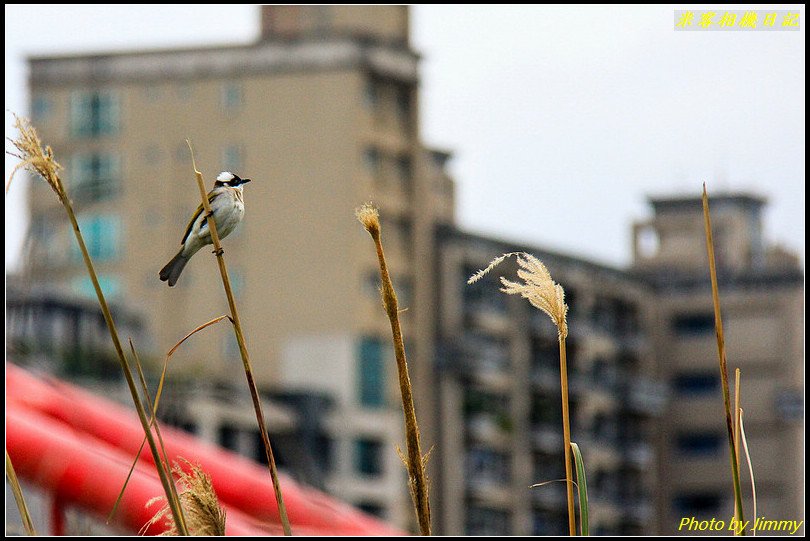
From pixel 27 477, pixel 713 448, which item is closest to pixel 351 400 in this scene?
pixel 713 448

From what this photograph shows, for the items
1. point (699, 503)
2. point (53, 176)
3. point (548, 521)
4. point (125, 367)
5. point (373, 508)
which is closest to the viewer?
point (53, 176)

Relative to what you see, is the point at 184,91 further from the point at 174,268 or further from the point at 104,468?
the point at 174,268

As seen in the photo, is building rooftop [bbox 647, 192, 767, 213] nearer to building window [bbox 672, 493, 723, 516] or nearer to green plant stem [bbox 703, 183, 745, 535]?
building window [bbox 672, 493, 723, 516]

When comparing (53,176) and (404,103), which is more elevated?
(53,176)

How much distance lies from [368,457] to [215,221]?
38.1 m

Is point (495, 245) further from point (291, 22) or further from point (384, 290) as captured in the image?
point (384, 290)

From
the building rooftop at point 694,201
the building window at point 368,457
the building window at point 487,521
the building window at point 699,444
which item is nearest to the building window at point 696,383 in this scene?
the building window at point 699,444

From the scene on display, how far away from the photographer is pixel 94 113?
4088 centimetres

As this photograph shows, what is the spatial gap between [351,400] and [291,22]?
1025 centimetres

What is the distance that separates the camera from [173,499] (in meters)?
2.32

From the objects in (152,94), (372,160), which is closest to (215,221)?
(372,160)

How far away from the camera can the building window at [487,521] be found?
1731 inches

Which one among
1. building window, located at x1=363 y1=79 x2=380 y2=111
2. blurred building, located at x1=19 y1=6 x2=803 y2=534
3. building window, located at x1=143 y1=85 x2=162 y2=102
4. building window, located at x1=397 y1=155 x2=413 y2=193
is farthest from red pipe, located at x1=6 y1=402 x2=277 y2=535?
building window, located at x1=397 y1=155 x2=413 y2=193

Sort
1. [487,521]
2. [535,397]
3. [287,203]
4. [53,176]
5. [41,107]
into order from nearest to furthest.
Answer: [53,176]
[287,203]
[41,107]
[487,521]
[535,397]
